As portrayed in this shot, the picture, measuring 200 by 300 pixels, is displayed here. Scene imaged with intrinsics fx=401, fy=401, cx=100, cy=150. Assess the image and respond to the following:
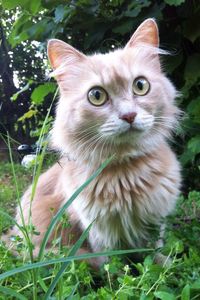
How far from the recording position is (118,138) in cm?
161

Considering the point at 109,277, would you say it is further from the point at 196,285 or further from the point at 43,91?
the point at 43,91

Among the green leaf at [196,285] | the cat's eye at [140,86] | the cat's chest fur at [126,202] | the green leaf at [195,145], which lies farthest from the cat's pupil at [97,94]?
the green leaf at [195,145]

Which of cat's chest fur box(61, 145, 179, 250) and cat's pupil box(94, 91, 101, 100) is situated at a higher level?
cat's pupil box(94, 91, 101, 100)

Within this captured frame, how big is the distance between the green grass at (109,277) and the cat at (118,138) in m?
0.14

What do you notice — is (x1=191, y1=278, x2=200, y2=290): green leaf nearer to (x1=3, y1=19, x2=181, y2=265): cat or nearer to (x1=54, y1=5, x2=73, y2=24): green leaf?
(x1=3, y1=19, x2=181, y2=265): cat

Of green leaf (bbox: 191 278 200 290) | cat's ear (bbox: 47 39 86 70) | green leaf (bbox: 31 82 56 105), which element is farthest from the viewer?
green leaf (bbox: 31 82 56 105)

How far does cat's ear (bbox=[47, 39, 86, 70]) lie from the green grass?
83 cm

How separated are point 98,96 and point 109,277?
0.72 meters

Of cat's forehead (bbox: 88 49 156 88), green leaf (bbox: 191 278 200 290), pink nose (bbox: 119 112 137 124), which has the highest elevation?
cat's forehead (bbox: 88 49 156 88)

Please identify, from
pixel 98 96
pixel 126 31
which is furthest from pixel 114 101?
pixel 126 31

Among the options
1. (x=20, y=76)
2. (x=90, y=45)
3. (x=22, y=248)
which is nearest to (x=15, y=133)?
(x=20, y=76)

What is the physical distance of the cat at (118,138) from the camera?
5.33 ft

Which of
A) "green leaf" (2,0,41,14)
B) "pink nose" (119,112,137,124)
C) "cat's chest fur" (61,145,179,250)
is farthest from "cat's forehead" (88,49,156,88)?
"green leaf" (2,0,41,14)

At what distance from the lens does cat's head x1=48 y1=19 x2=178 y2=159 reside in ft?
5.23
